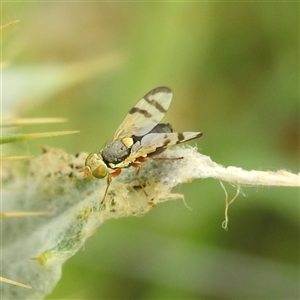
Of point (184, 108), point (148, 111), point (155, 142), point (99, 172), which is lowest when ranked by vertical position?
point (99, 172)

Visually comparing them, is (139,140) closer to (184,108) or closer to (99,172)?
(99,172)

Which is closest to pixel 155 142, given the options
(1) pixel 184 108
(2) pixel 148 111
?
(2) pixel 148 111

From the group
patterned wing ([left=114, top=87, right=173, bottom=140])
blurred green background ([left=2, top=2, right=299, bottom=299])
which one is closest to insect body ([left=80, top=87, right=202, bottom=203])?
patterned wing ([left=114, top=87, right=173, bottom=140])

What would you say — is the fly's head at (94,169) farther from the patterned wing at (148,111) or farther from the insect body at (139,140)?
the patterned wing at (148,111)

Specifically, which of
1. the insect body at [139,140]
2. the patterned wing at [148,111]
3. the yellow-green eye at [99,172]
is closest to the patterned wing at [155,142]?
the insect body at [139,140]

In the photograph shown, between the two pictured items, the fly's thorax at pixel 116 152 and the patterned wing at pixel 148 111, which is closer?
the fly's thorax at pixel 116 152

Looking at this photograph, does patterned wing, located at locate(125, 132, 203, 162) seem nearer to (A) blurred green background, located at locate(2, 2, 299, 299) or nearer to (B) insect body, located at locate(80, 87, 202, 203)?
(B) insect body, located at locate(80, 87, 202, 203)

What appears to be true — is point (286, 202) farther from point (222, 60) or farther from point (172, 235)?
point (222, 60)
